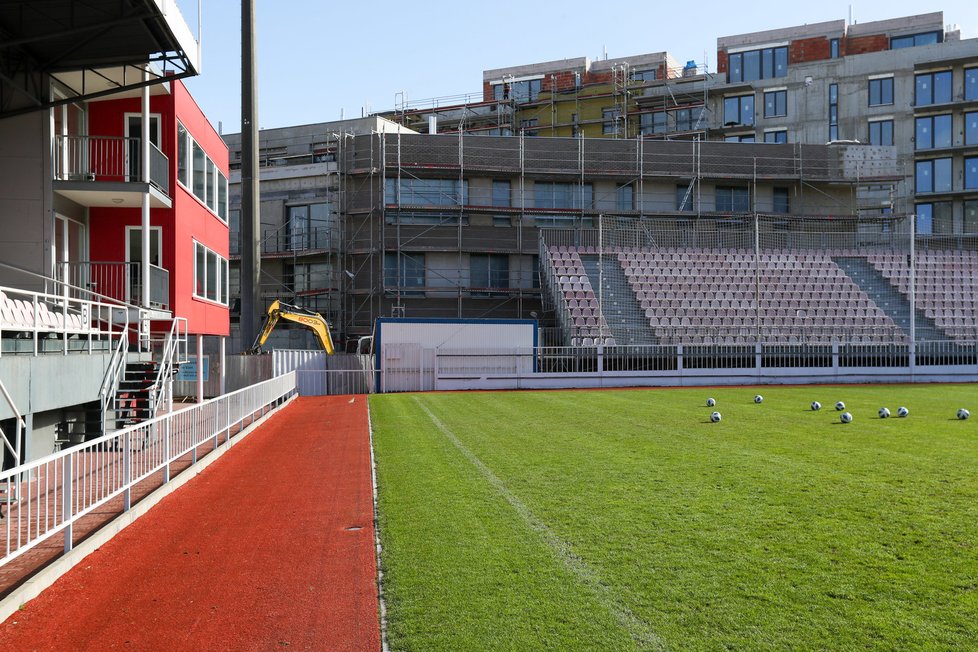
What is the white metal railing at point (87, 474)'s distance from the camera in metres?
7.26

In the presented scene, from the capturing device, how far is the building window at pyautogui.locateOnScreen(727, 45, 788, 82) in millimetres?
56812

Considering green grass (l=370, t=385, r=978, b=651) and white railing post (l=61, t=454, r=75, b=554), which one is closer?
green grass (l=370, t=385, r=978, b=651)

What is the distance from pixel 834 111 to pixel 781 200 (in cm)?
1028

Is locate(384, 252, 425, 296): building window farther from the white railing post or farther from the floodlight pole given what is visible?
the white railing post

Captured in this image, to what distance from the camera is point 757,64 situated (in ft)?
188

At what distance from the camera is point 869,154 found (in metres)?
47.8

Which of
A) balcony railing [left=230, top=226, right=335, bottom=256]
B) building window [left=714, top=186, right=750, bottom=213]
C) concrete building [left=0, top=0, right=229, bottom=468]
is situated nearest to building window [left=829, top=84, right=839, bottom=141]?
building window [left=714, top=186, right=750, bottom=213]

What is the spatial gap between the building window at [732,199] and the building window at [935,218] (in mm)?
11780

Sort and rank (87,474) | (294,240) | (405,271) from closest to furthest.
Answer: (87,474) → (405,271) → (294,240)

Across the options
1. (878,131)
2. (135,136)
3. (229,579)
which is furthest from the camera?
(878,131)

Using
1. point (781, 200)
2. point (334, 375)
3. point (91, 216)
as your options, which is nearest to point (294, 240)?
point (334, 375)

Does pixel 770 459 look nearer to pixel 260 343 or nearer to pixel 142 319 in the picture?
pixel 142 319

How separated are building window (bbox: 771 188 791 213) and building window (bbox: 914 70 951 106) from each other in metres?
12.4

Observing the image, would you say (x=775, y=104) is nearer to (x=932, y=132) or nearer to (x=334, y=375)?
(x=932, y=132)
